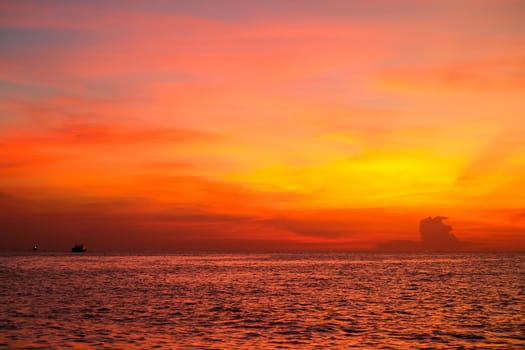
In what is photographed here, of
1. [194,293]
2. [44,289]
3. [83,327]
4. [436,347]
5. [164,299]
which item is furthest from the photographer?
[44,289]

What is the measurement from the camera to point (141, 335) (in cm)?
3897

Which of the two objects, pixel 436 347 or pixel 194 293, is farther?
pixel 194 293

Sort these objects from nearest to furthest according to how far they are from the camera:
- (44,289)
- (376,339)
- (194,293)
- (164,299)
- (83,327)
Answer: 1. (376,339)
2. (83,327)
3. (164,299)
4. (194,293)
5. (44,289)

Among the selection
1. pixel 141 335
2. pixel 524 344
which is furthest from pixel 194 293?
pixel 524 344

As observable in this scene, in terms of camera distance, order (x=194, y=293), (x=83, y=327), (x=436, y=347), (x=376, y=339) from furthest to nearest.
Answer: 1. (x=194, y=293)
2. (x=83, y=327)
3. (x=376, y=339)
4. (x=436, y=347)

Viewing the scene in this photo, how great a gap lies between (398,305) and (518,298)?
17250mm

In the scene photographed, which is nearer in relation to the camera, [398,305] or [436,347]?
[436,347]

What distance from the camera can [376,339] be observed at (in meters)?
37.4

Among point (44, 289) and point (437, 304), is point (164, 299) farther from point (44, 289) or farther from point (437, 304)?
point (437, 304)

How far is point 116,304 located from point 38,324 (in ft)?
48.6

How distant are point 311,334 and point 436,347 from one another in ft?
27.8

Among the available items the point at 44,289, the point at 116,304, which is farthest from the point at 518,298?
the point at 44,289

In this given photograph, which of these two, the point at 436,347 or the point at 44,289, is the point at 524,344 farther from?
the point at 44,289

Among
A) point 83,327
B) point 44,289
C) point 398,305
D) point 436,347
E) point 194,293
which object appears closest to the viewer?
point 436,347
